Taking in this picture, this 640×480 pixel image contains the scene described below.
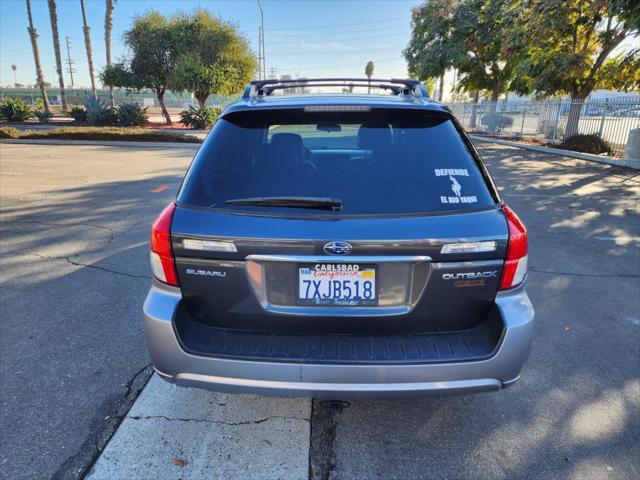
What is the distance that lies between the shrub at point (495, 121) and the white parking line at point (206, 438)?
28587 millimetres

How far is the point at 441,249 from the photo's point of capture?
1960mm

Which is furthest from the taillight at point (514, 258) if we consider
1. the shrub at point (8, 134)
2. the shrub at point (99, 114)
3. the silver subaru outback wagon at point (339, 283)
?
the shrub at point (99, 114)

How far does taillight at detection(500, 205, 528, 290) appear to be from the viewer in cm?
206

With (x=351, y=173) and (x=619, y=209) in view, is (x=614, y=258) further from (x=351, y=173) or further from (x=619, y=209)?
(x=351, y=173)

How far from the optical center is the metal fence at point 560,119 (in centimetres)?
1596

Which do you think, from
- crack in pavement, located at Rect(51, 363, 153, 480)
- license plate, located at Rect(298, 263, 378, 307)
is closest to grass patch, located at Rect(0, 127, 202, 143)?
crack in pavement, located at Rect(51, 363, 153, 480)

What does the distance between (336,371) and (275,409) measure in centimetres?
90

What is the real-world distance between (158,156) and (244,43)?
17285 mm

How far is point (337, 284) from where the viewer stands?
2.02 meters

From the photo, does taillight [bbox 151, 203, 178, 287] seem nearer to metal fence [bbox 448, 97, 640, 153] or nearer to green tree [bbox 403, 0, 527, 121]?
metal fence [bbox 448, 97, 640, 153]

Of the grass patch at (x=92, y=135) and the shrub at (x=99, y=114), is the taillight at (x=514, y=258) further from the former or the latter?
the shrub at (x=99, y=114)

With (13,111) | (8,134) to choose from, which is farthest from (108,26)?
(8,134)

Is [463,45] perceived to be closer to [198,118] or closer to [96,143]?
[198,118]

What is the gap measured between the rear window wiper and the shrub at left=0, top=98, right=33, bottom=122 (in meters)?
30.7
